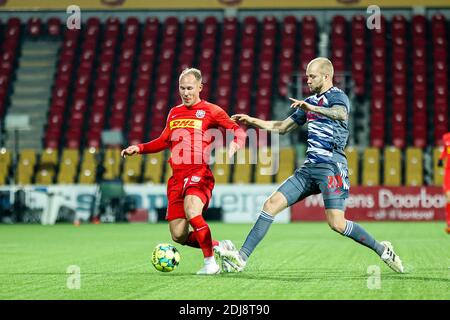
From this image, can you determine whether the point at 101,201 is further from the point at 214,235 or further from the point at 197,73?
the point at 197,73

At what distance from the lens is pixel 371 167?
22312 millimetres

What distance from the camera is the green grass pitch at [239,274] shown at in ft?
20.6

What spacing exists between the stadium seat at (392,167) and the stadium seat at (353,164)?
2.35ft

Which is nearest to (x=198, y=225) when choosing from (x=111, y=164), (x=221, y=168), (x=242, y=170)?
(x=221, y=168)

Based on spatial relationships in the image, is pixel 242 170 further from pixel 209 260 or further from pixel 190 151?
pixel 209 260

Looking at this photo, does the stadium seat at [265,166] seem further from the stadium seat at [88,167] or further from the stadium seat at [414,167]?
the stadium seat at [88,167]

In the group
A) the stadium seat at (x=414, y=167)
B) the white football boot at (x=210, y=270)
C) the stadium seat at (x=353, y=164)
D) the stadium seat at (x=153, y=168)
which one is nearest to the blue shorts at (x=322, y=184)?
the white football boot at (x=210, y=270)

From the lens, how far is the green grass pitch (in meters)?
6.27

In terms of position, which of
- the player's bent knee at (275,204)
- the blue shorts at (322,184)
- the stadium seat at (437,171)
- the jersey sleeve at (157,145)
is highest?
the stadium seat at (437,171)

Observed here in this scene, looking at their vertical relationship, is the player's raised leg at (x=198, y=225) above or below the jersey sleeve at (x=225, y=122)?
below

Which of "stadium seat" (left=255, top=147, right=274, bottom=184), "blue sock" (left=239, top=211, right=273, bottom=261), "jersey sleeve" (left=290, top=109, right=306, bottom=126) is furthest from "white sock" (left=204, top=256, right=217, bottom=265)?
"stadium seat" (left=255, top=147, right=274, bottom=184)

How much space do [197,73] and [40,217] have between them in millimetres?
13866
